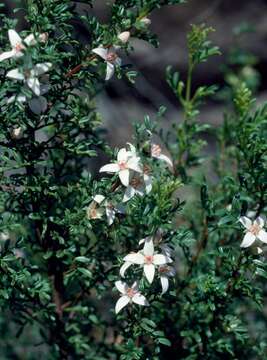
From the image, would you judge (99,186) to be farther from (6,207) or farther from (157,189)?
(6,207)

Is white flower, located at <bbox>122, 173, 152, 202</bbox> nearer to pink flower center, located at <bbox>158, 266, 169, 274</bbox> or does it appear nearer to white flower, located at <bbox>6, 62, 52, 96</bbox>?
pink flower center, located at <bbox>158, 266, 169, 274</bbox>

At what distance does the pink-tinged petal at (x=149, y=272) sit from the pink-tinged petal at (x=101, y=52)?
608 mm

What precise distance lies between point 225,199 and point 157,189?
0.71 m

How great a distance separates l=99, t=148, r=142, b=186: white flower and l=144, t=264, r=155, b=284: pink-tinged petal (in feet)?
0.78

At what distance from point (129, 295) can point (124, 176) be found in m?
0.38

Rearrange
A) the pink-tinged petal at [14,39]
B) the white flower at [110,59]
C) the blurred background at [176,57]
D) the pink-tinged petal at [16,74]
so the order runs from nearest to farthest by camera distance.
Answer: the pink-tinged petal at [16,74] → the pink-tinged petal at [14,39] → the white flower at [110,59] → the blurred background at [176,57]

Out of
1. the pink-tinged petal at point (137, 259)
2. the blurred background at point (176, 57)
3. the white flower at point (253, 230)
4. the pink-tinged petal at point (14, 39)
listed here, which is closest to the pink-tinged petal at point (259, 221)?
the white flower at point (253, 230)

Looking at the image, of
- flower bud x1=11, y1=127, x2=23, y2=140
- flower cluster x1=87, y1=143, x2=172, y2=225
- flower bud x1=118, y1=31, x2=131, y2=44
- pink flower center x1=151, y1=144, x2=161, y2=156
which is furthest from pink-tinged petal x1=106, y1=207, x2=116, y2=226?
flower bud x1=118, y1=31, x2=131, y2=44

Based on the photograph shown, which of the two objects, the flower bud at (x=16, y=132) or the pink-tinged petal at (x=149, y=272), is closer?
the pink-tinged petal at (x=149, y=272)

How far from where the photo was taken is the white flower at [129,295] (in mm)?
1953

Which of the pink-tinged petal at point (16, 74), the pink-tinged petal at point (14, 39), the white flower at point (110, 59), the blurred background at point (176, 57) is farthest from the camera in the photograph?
the blurred background at point (176, 57)

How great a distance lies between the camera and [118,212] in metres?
1.97

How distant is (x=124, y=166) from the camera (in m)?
1.85

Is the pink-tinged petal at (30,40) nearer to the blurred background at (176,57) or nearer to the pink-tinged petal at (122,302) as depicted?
the pink-tinged petal at (122,302)
